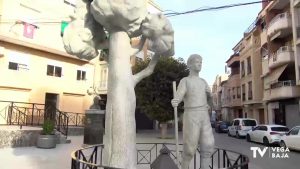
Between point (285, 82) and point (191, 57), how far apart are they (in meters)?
21.3

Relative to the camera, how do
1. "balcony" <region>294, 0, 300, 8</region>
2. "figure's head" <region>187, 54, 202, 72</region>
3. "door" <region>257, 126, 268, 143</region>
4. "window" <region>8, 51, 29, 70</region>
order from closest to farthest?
"figure's head" <region>187, 54, 202, 72</region>
"window" <region>8, 51, 29, 70</region>
"door" <region>257, 126, 268, 143</region>
"balcony" <region>294, 0, 300, 8</region>

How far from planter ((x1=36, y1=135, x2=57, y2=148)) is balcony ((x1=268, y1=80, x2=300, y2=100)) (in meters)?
18.3

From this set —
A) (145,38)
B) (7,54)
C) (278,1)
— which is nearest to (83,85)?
(7,54)

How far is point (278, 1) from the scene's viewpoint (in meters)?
26.6

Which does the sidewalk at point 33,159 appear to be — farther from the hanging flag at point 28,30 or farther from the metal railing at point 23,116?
the hanging flag at point 28,30

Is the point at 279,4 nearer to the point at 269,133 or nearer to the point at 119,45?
the point at 269,133

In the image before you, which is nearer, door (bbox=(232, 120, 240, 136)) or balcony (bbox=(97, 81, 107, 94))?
door (bbox=(232, 120, 240, 136))

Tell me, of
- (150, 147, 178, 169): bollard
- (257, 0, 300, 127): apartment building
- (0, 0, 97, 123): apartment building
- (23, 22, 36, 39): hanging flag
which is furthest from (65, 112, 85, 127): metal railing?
(150, 147, 178, 169): bollard

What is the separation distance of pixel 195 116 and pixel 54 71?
17903 mm

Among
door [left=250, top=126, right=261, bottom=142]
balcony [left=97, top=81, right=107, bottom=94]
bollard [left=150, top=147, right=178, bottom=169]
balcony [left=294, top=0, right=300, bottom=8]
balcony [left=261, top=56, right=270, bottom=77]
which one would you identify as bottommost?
door [left=250, top=126, right=261, bottom=142]

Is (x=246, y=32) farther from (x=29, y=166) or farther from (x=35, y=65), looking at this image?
(x=29, y=166)

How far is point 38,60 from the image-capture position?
20.5 meters

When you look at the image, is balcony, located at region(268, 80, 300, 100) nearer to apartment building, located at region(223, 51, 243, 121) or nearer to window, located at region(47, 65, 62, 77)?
apartment building, located at region(223, 51, 243, 121)

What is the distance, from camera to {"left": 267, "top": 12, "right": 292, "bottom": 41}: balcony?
24578mm
